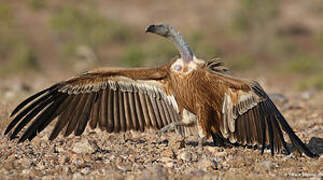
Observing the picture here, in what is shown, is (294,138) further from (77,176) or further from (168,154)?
(77,176)

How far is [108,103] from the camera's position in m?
8.47

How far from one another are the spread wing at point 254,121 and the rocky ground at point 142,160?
237 millimetres

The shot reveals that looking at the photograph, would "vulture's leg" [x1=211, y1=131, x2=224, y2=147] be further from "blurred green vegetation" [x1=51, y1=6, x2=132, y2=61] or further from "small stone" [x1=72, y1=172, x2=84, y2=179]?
"blurred green vegetation" [x1=51, y1=6, x2=132, y2=61]

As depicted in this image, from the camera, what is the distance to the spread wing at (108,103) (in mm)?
8023

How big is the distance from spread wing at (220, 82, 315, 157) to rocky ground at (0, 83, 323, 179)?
0.78 ft

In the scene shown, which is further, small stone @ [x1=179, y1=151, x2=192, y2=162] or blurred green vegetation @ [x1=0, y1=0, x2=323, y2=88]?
blurred green vegetation @ [x1=0, y1=0, x2=323, y2=88]

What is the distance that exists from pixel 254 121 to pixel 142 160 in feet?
5.11

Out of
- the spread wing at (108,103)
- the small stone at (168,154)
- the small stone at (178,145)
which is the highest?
the spread wing at (108,103)

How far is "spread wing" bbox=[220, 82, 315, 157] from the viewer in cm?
721

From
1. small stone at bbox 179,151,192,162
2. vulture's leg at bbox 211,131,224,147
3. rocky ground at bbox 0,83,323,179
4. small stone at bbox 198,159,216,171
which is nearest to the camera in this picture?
rocky ground at bbox 0,83,323,179

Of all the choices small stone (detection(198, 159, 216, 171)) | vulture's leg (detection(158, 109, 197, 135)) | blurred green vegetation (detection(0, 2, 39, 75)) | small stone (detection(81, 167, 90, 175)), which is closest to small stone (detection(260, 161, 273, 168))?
small stone (detection(198, 159, 216, 171))

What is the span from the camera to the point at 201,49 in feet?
93.6

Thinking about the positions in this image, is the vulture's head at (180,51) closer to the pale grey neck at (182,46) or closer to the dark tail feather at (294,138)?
the pale grey neck at (182,46)

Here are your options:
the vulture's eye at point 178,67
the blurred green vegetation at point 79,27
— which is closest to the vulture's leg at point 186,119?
the vulture's eye at point 178,67
